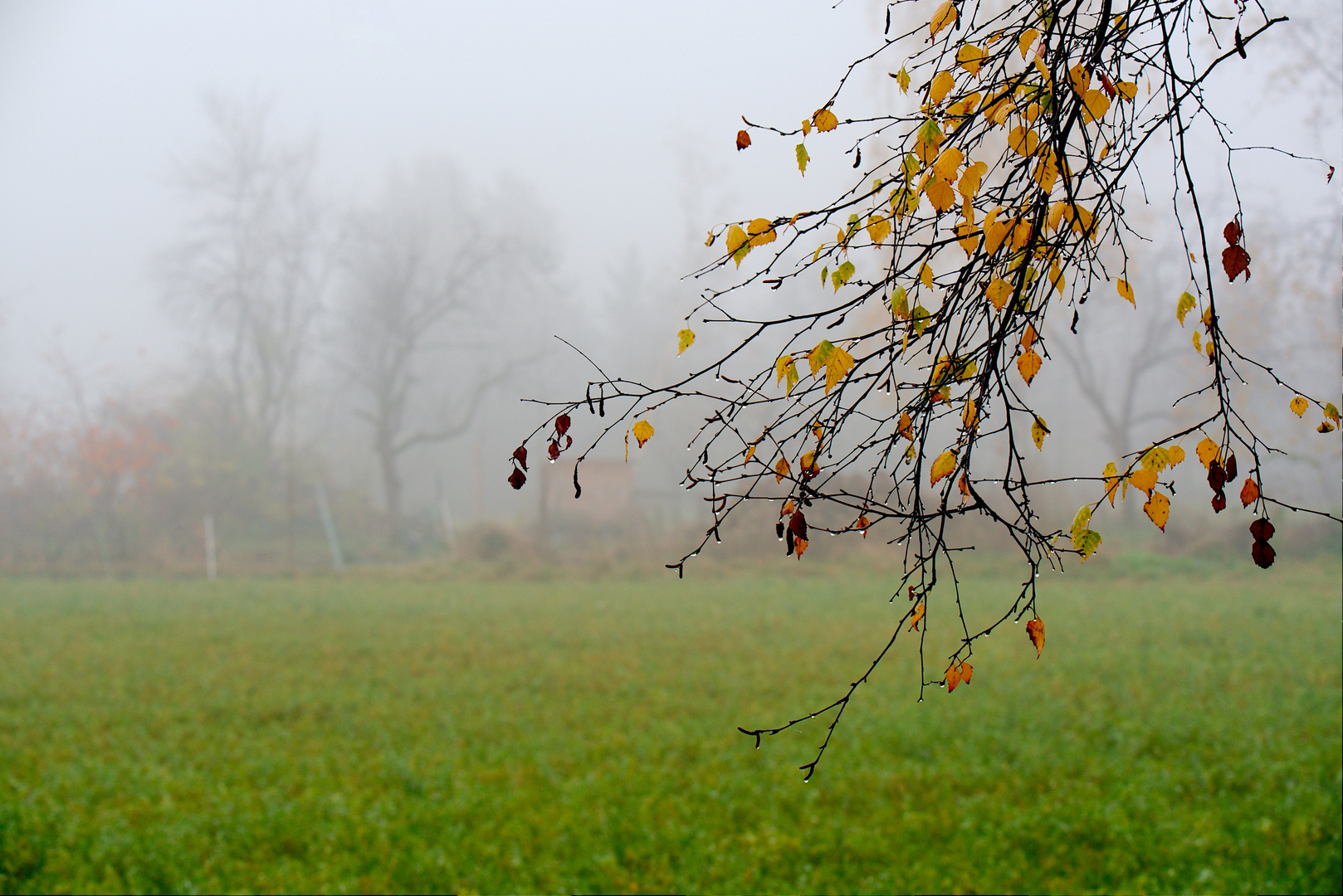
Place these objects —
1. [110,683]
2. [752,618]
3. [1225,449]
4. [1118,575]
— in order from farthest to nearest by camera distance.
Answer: [1118,575] < [752,618] < [110,683] < [1225,449]

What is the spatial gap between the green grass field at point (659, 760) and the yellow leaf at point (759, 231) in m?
2.91

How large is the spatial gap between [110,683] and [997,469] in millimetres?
19013

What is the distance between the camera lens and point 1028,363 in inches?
64.1

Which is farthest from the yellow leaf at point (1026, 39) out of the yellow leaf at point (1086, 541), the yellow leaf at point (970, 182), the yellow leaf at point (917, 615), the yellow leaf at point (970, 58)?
the yellow leaf at point (917, 615)

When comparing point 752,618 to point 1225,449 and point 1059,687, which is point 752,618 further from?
point 1225,449

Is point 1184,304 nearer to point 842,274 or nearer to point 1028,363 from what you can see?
point 1028,363

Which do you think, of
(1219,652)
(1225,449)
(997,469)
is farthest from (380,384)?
(1225,449)

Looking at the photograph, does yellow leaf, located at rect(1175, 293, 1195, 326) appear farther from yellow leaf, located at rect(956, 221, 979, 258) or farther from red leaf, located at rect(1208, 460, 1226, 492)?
yellow leaf, located at rect(956, 221, 979, 258)

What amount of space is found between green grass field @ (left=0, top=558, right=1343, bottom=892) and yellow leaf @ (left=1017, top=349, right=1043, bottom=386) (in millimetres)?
2778

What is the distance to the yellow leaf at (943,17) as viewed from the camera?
5.39 feet

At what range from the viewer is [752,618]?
11.0m

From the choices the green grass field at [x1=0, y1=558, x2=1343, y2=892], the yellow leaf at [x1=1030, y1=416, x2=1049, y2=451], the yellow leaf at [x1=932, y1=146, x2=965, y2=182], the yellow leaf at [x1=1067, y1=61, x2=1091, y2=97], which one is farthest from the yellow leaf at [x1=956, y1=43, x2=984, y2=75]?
the green grass field at [x1=0, y1=558, x2=1343, y2=892]

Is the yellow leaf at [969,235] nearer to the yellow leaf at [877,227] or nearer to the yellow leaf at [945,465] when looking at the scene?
the yellow leaf at [877,227]

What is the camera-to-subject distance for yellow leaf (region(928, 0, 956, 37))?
1644 mm
